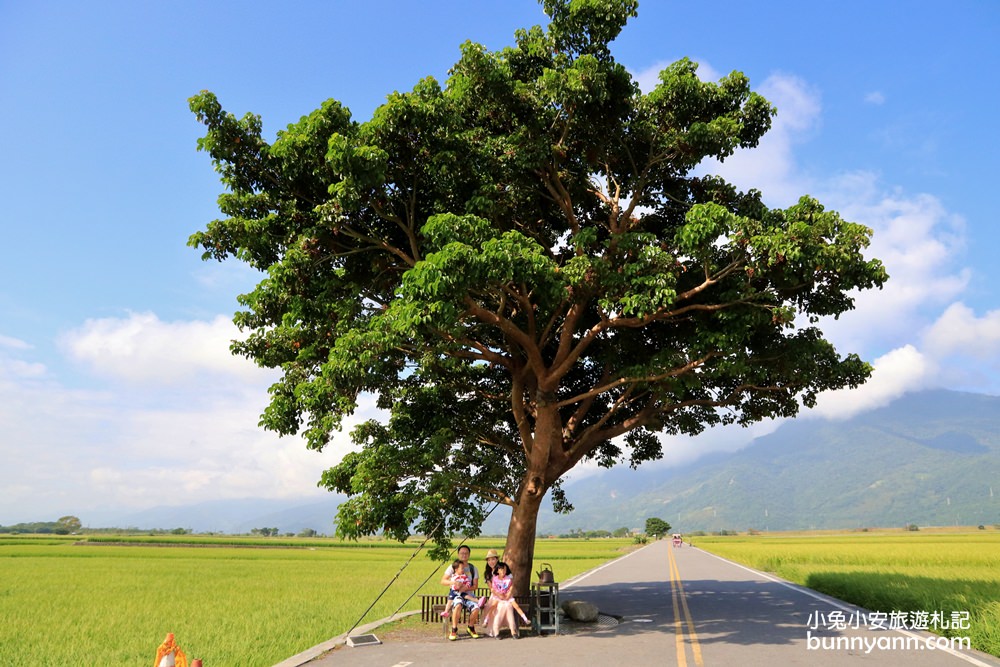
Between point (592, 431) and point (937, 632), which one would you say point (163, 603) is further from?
point (937, 632)

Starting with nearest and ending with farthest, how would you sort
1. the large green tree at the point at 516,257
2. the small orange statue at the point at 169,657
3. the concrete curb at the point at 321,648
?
the small orange statue at the point at 169,657, the concrete curb at the point at 321,648, the large green tree at the point at 516,257

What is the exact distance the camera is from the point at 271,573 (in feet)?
131

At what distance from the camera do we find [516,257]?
1216 centimetres

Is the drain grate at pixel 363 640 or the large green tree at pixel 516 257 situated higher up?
the large green tree at pixel 516 257

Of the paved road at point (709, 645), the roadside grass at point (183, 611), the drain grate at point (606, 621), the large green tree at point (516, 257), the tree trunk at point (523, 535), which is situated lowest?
the roadside grass at point (183, 611)

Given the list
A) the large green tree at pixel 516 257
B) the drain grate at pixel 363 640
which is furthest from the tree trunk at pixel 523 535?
the drain grate at pixel 363 640

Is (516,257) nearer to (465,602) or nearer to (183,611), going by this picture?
(465,602)

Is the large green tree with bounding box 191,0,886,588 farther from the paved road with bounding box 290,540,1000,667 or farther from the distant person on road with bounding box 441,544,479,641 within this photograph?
the paved road with bounding box 290,540,1000,667

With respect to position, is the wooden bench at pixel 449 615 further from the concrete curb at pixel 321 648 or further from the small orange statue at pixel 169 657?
the small orange statue at pixel 169 657

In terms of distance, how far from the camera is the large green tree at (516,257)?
42.0ft

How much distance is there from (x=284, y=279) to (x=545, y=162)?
589 centimetres

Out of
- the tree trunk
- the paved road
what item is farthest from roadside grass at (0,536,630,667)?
the tree trunk

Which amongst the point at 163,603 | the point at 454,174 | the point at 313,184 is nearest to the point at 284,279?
the point at 313,184

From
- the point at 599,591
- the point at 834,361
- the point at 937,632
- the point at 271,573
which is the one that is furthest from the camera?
the point at 271,573
